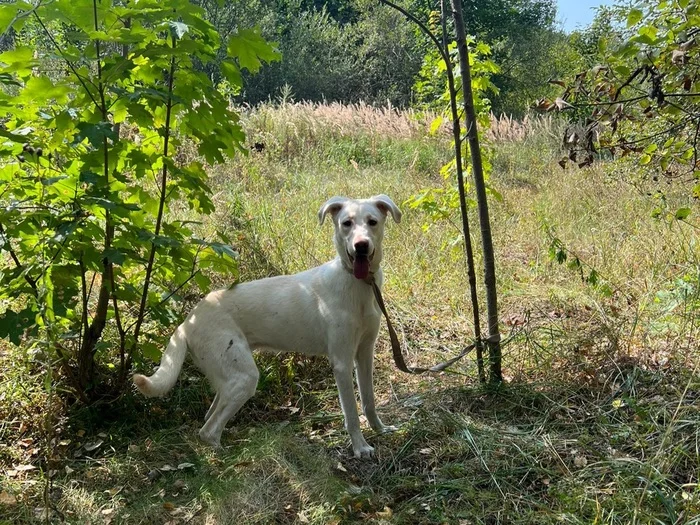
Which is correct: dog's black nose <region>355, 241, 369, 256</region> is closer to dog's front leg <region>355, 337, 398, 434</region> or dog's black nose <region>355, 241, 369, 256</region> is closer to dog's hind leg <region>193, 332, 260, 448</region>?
dog's front leg <region>355, 337, 398, 434</region>

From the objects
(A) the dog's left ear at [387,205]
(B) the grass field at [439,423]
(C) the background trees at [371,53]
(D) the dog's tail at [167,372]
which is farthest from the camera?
(C) the background trees at [371,53]

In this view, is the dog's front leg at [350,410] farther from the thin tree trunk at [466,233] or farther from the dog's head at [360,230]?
the thin tree trunk at [466,233]

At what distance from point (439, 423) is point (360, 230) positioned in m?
1.15

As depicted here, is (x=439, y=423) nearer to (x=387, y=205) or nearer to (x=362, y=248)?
(x=362, y=248)

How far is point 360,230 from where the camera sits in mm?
3090

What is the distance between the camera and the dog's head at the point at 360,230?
3.06 metres

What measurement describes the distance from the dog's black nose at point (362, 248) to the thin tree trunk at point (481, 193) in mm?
711

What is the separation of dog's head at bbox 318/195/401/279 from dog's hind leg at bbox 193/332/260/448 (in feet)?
2.61

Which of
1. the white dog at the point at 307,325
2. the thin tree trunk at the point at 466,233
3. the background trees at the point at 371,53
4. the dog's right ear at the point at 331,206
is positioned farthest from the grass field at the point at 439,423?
the background trees at the point at 371,53

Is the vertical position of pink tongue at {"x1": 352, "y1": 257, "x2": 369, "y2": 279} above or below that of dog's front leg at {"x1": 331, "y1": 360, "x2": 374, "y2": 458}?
above

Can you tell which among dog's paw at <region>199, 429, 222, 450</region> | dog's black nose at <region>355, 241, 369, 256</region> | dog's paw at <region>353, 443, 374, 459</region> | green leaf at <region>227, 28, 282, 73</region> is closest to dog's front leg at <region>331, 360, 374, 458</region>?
dog's paw at <region>353, 443, 374, 459</region>

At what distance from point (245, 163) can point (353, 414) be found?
6012 millimetres

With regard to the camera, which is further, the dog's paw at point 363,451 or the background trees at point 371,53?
the background trees at point 371,53

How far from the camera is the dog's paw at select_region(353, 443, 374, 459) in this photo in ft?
10.2
